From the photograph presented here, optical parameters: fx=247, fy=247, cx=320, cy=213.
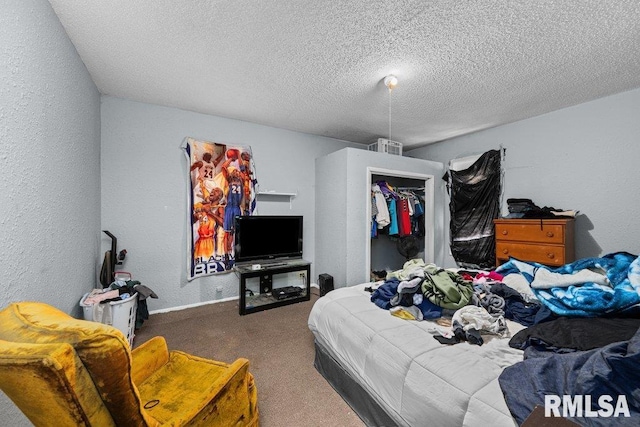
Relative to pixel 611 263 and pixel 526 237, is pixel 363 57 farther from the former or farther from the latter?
pixel 526 237

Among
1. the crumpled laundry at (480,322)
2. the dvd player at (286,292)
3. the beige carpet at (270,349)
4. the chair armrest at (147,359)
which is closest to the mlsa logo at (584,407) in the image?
the crumpled laundry at (480,322)

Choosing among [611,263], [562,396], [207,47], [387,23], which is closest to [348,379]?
[562,396]

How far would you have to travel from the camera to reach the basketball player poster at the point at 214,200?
289 centimetres

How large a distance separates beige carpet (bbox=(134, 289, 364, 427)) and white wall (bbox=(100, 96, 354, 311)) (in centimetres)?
28

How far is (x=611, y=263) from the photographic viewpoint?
143cm

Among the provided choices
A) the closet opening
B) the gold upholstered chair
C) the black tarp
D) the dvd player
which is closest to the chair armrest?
the gold upholstered chair

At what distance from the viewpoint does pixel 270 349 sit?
6.80 ft

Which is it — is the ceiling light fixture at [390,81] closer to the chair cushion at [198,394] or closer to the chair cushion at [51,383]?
the chair cushion at [198,394]

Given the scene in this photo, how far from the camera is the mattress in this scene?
2.80ft

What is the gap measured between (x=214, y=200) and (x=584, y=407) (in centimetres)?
316

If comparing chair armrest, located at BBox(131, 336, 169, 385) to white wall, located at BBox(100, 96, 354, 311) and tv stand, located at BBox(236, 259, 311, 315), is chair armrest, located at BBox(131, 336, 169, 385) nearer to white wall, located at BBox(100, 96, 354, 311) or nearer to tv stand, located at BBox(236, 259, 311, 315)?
tv stand, located at BBox(236, 259, 311, 315)

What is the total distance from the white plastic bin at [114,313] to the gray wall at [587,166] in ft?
14.3

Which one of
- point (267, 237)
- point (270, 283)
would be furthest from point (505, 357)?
point (270, 283)

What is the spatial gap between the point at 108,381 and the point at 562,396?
1.26 meters
